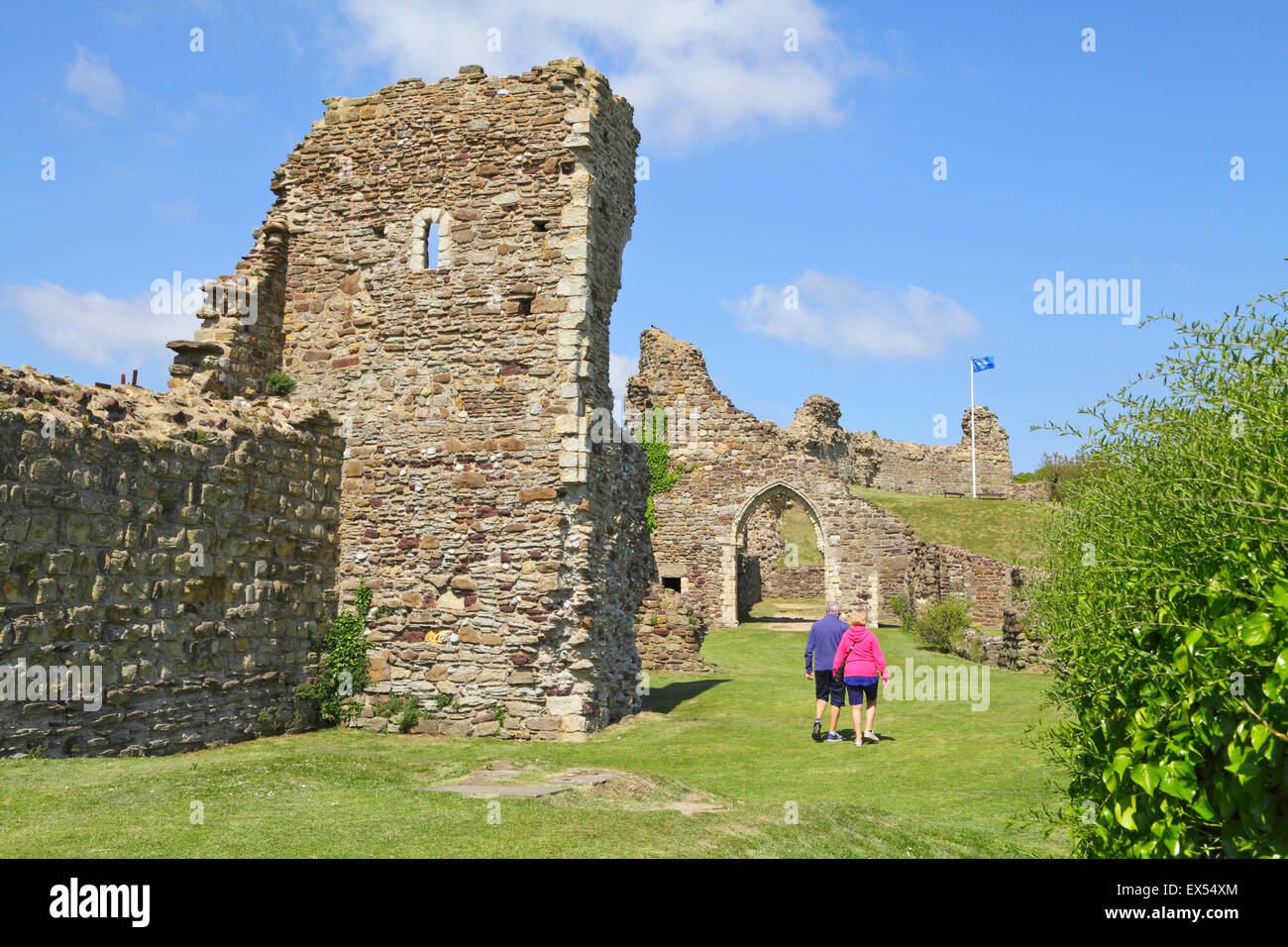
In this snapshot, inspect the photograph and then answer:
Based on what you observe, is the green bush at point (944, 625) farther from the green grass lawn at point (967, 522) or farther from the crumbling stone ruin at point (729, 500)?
the green grass lawn at point (967, 522)

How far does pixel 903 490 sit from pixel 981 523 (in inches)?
501

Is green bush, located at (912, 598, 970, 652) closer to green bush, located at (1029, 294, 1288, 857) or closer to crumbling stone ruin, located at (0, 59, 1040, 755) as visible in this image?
crumbling stone ruin, located at (0, 59, 1040, 755)

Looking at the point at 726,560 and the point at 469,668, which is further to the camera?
the point at 726,560

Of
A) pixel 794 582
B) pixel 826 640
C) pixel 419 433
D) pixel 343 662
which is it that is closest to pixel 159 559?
pixel 343 662

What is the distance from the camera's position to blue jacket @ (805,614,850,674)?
476 inches

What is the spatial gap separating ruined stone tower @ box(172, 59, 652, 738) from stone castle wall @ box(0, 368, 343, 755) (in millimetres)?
918

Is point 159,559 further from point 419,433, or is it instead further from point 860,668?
point 860,668

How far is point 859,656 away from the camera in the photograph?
11.7 m

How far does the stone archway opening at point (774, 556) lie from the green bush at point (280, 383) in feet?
56.7

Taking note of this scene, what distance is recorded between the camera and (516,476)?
40.7 ft

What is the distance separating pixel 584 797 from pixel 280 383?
806cm

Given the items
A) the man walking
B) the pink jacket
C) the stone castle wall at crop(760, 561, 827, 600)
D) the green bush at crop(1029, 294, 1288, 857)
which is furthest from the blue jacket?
the stone castle wall at crop(760, 561, 827, 600)

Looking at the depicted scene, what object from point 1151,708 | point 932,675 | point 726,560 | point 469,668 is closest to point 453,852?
point 1151,708
